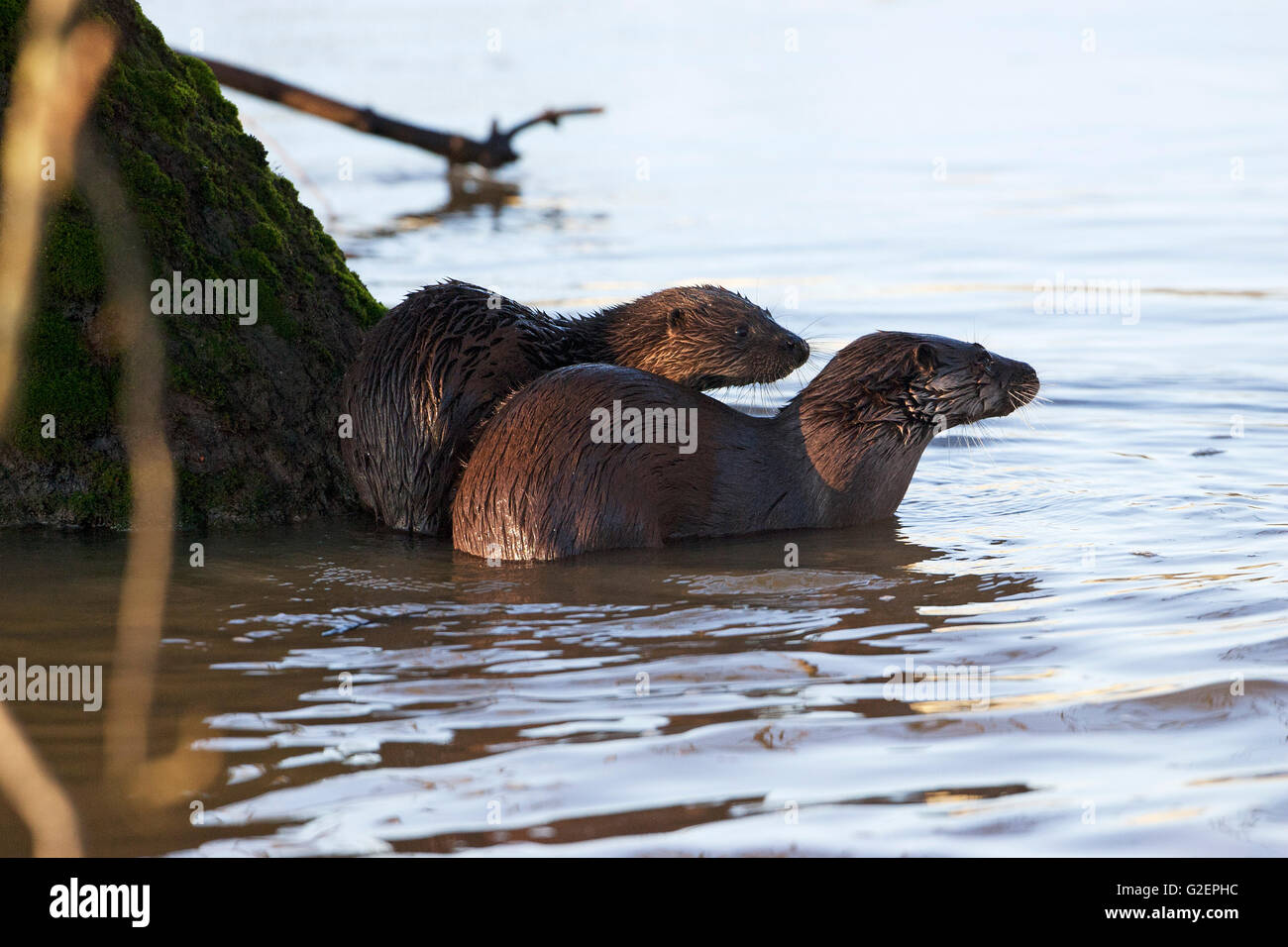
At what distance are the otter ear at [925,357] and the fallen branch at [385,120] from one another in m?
6.74

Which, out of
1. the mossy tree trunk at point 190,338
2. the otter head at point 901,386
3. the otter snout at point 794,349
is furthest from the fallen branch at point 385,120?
the otter head at point 901,386

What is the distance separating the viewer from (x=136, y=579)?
645cm

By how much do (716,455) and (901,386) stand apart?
97 cm

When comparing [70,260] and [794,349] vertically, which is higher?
[70,260]

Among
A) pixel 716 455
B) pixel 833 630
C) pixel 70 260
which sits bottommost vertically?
pixel 833 630

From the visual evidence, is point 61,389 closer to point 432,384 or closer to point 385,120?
point 432,384

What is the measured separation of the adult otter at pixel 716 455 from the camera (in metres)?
6.80

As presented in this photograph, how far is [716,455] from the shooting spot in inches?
281

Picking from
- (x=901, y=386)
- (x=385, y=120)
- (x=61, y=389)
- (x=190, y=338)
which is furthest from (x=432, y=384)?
(x=385, y=120)

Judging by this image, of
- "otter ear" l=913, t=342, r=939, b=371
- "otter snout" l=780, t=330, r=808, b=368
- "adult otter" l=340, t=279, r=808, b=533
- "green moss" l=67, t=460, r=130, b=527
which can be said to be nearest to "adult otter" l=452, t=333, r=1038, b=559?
"otter ear" l=913, t=342, r=939, b=371

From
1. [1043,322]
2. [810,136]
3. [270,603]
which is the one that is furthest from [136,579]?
[810,136]

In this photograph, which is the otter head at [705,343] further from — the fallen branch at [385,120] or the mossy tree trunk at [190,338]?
the fallen branch at [385,120]

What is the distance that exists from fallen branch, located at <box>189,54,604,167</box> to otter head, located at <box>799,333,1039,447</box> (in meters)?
6.52

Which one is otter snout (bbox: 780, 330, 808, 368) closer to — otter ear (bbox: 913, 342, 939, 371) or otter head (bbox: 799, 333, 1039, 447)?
otter head (bbox: 799, 333, 1039, 447)
